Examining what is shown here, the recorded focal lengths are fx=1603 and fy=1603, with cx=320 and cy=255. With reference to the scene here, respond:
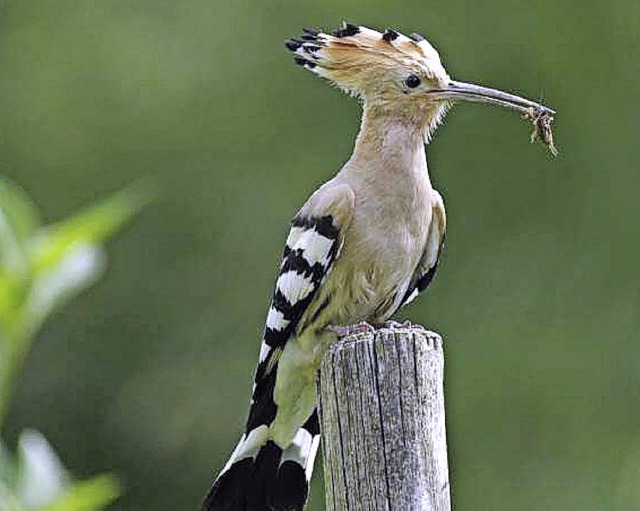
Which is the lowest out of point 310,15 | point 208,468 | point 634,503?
point 634,503

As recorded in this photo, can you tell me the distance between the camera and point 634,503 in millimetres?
4570

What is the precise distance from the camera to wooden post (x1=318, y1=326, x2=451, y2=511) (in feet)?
6.25

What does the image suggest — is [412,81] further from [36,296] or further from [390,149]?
[36,296]

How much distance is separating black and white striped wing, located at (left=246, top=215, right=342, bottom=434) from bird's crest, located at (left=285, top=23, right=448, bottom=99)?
11.0 inches

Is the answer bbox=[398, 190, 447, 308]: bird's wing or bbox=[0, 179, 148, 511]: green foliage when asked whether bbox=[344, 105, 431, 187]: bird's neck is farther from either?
bbox=[0, 179, 148, 511]: green foliage

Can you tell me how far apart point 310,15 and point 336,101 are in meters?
0.35

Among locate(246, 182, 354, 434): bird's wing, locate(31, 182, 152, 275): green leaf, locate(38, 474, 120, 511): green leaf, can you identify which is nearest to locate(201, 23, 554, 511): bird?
locate(246, 182, 354, 434): bird's wing

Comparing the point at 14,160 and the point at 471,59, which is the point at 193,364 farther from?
the point at 471,59

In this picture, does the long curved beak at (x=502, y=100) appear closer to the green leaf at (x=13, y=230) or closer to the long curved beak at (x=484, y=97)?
the long curved beak at (x=484, y=97)

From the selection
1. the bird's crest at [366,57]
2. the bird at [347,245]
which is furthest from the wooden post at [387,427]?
the bird's crest at [366,57]

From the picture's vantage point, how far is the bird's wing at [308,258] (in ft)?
8.93

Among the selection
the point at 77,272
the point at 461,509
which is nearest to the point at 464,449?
the point at 461,509

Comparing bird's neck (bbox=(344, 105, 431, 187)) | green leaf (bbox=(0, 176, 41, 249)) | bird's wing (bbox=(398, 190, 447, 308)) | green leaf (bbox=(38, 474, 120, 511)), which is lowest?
green leaf (bbox=(38, 474, 120, 511))

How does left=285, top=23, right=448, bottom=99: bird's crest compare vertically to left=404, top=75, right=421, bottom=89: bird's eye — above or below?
above
